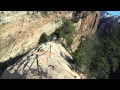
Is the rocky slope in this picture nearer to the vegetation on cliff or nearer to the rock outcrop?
the rock outcrop

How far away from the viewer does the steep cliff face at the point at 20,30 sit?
3259 cm

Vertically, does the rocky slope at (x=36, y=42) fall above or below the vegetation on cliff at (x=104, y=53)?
above

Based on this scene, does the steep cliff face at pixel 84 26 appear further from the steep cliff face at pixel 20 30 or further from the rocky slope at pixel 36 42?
the steep cliff face at pixel 20 30

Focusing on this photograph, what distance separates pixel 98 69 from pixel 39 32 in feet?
28.9

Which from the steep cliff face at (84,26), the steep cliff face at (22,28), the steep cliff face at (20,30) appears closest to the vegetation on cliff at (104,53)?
the steep cliff face at (84,26)

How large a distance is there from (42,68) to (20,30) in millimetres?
13238

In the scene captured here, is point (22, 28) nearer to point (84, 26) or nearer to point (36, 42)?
point (36, 42)

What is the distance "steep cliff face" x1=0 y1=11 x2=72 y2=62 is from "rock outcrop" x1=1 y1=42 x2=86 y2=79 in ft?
22.1

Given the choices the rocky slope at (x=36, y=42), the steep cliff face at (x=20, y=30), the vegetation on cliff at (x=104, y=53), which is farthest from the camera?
the vegetation on cliff at (x=104, y=53)

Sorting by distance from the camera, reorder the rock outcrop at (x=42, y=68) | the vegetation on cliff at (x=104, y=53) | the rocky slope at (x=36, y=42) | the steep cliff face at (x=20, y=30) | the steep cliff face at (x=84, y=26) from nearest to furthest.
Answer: the rock outcrop at (x=42, y=68), the rocky slope at (x=36, y=42), the steep cliff face at (x=20, y=30), the vegetation on cliff at (x=104, y=53), the steep cliff face at (x=84, y=26)

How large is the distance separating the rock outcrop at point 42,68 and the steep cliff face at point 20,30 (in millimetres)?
6732

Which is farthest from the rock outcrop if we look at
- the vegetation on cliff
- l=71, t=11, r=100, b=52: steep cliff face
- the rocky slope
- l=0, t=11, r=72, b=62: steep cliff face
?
l=71, t=11, r=100, b=52: steep cliff face

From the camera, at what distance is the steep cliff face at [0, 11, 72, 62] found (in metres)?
32.6
